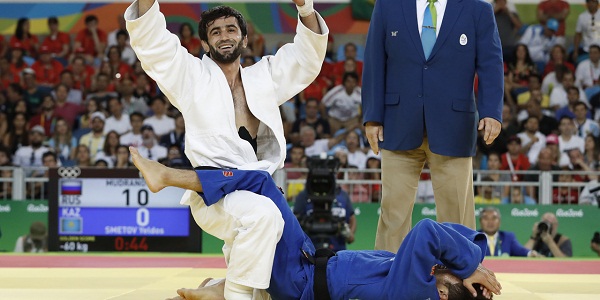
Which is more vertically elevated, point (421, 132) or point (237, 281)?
point (421, 132)

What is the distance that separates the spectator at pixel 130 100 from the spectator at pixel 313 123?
242 centimetres

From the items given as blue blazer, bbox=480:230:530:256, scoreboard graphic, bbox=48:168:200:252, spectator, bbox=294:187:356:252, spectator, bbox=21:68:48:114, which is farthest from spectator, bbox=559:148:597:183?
spectator, bbox=21:68:48:114

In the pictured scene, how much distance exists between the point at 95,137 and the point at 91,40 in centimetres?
Answer: 287

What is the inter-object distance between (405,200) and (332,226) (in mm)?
2628

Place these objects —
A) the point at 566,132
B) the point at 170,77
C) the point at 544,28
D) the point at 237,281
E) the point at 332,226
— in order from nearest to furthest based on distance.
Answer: the point at 237,281 → the point at 170,77 → the point at 332,226 → the point at 566,132 → the point at 544,28

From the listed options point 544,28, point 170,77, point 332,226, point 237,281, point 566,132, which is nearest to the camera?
point 237,281

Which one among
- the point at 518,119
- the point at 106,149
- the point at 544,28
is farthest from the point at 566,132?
the point at 106,149

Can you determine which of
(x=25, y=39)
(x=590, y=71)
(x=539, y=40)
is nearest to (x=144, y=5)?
(x=590, y=71)

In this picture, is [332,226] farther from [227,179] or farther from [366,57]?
[227,179]

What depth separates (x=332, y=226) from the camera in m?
7.96

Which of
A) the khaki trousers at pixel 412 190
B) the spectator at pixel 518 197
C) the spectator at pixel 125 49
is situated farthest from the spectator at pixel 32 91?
the khaki trousers at pixel 412 190

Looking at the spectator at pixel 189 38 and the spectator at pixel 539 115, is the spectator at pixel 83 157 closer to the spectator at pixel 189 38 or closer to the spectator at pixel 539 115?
the spectator at pixel 189 38

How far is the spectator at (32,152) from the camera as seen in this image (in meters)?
12.2

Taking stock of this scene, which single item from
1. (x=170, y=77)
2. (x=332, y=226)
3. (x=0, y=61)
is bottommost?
Answer: (x=332, y=226)
